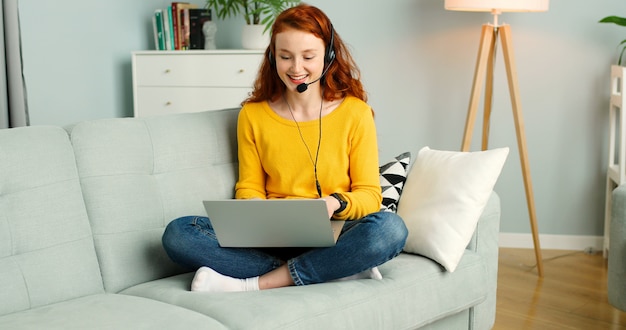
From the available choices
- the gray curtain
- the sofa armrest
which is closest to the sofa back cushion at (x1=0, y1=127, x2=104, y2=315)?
the sofa armrest

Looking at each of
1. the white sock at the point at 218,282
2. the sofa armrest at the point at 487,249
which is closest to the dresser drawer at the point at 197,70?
the sofa armrest at the point at 487,249

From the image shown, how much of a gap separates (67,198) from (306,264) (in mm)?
582

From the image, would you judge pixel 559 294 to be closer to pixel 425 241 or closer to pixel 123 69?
pixel 425 241

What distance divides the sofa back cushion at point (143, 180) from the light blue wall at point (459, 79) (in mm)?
1637

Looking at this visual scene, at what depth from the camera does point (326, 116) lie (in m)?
2.26

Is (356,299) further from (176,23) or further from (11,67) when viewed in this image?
(176,23)

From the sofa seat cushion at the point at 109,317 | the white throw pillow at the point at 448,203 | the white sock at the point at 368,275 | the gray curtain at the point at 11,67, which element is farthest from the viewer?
the gray curtain at the point at 11,67

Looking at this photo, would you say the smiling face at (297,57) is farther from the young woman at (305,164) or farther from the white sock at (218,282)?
the white sock at (218,282)

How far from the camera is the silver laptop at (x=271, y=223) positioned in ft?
6.10

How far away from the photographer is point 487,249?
237 centimetres

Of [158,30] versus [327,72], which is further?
[158,30]

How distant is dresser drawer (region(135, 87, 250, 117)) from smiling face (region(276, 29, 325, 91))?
1.64 metres

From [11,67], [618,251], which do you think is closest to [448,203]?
[618,251]

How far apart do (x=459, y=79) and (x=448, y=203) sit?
1614 mm
